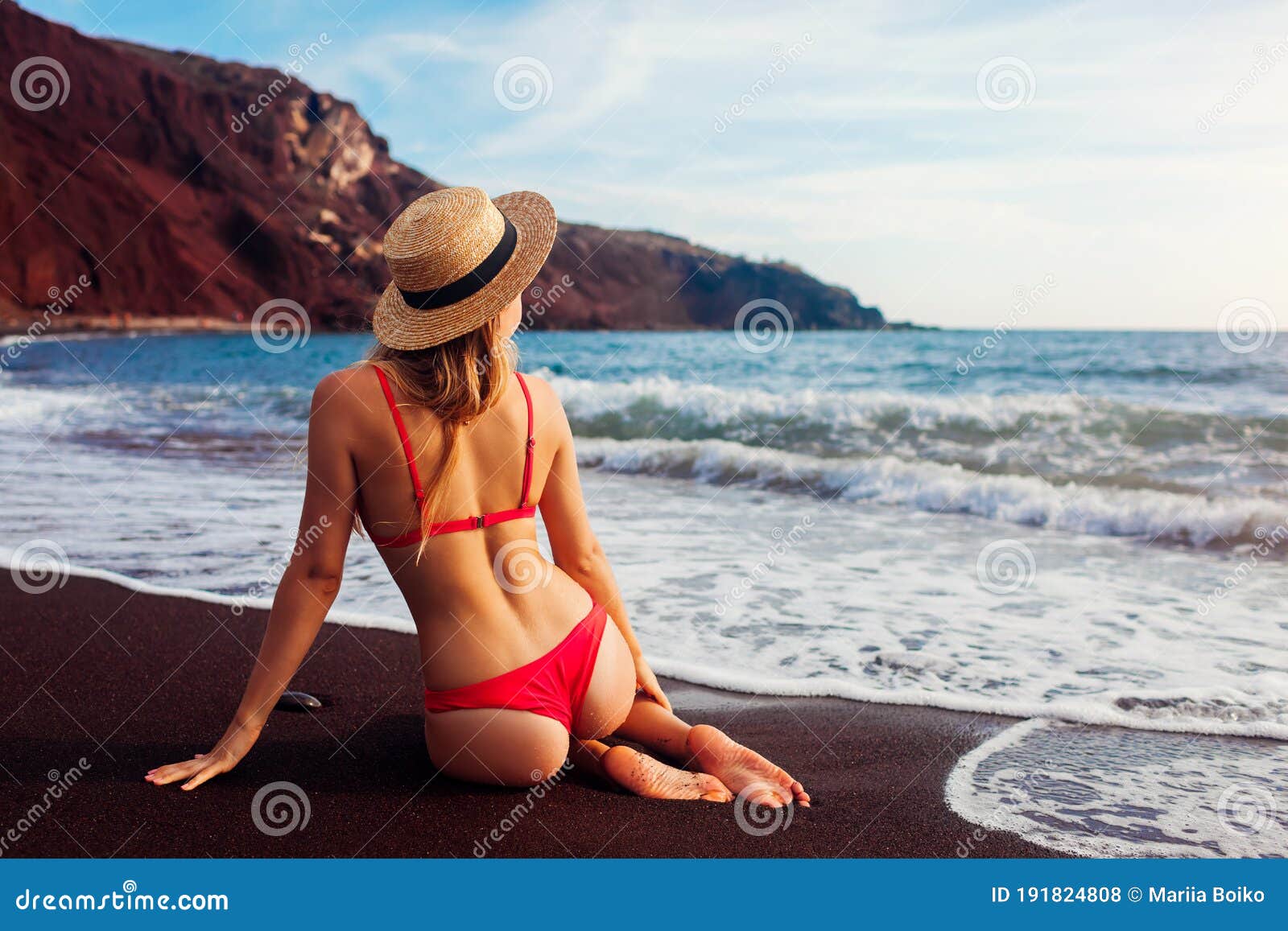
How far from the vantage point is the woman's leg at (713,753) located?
250 centimetres

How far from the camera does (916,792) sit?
2.69 m

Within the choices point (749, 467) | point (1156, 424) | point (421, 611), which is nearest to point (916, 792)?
point (421, 611)

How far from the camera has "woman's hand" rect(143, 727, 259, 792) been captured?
2.47 m

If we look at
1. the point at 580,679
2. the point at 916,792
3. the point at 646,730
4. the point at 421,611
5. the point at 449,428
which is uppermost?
the point at 449,428

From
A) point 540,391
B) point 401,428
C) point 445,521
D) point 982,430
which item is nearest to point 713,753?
point 445,521

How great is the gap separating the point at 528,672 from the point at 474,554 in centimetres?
33

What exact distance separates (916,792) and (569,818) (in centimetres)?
102

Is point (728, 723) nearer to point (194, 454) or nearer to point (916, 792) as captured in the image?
point (916, 792)

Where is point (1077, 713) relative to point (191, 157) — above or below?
below

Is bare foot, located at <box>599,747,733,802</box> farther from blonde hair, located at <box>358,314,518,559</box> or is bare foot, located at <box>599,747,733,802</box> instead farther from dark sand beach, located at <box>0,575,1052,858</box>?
blonde hair, located at <box>358,314,518,559</box>

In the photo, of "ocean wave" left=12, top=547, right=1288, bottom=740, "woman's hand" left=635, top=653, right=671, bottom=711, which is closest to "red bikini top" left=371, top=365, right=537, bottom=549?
"woman's hand" left=635, top=653, right=671, bottom=711

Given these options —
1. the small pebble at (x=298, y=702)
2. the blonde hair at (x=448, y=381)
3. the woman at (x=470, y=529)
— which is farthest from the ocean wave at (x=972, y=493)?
the blonde hair at (x=448, y=381)

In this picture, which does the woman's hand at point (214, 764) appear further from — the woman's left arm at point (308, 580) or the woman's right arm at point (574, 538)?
the woman's right arm at point (574, 538)

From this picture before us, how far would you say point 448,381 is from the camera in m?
2.23
